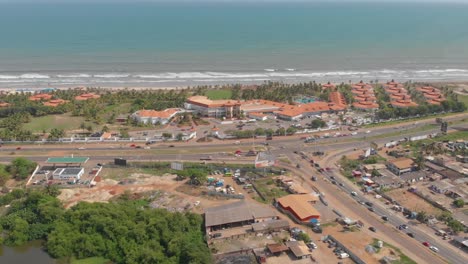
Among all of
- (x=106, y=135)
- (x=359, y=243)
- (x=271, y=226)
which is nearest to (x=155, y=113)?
(x=106, y=135)

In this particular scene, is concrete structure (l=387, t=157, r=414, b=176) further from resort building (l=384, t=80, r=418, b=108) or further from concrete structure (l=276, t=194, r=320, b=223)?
resort building (l=384, t=80, r=418, b=108)

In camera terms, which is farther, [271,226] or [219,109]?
[219,109]

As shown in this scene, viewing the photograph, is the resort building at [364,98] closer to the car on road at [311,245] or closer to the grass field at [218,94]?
the grass field at [218,94]

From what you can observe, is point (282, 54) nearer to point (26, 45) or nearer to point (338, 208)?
point (26, 45)

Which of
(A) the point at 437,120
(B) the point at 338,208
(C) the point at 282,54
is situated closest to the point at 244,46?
(C) the point at 282,54

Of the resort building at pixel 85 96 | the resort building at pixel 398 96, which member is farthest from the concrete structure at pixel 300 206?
the resort building at pixel 85 96

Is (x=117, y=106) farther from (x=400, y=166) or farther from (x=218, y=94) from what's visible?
(x=400, y=166)
